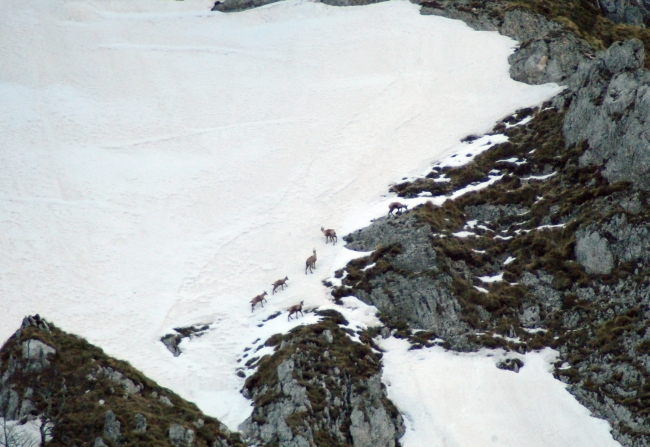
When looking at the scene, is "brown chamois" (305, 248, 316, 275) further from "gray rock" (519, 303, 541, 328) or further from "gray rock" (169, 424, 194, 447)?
"gray rock" (169, 424, 194, 447)

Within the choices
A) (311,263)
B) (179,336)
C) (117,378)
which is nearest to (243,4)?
(311,263)

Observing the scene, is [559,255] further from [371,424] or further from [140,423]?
[140,423]

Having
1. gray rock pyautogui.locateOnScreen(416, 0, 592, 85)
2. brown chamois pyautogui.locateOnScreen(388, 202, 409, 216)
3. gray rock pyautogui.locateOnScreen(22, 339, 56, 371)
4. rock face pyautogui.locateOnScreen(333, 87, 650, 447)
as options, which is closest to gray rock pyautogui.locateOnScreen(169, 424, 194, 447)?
gray rock pyautogui.locateOnScreen(22, 339, 56, 371)

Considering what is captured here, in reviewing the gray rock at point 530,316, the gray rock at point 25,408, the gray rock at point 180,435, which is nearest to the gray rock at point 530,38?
the gray rock at point 530,316

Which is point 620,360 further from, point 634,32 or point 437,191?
point 634,32

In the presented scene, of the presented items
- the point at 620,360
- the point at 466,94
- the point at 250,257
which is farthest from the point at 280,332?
the point at 466,94

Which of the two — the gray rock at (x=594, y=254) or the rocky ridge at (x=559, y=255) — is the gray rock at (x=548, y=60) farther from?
the gray rock at (x=594, y=254)
